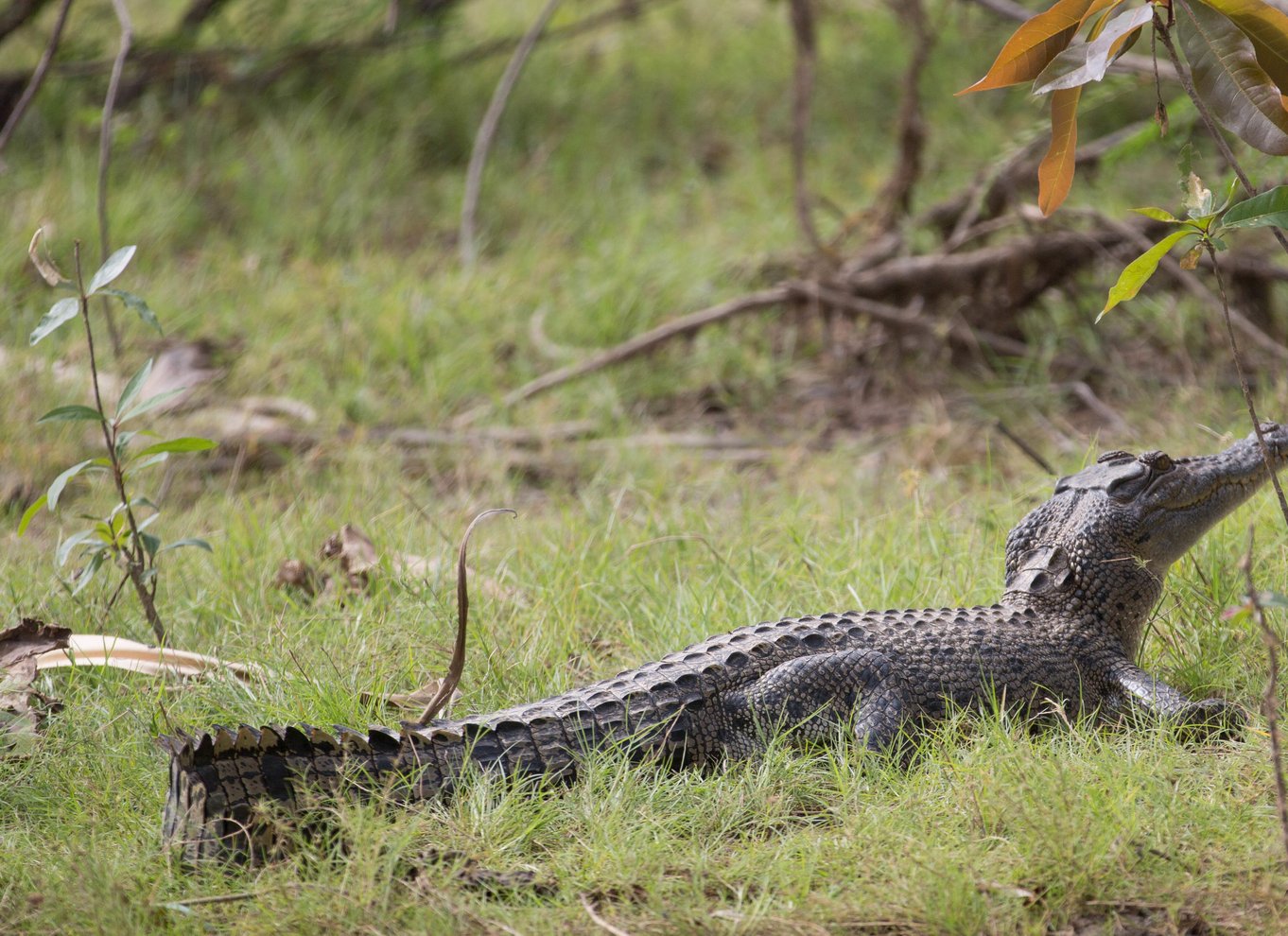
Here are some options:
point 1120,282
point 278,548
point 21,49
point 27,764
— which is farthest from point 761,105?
point 27,764

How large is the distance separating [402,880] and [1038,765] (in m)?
1.17

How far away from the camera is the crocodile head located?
9.45 ft

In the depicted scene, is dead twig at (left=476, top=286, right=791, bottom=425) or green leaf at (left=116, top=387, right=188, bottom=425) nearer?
green leaf at (left=116, top=387, right=188, bottom=425)

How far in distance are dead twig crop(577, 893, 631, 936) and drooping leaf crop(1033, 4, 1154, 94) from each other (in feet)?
5.36

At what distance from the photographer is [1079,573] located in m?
2.89

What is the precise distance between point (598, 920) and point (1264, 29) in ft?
6.52

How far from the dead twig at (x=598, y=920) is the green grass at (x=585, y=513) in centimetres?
2

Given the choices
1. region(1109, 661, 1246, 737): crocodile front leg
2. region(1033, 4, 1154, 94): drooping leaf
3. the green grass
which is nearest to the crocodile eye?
the green grass

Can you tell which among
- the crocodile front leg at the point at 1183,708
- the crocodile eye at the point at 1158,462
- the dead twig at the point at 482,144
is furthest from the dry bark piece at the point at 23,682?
the dead twig at the point at 482,144

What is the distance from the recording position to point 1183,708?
101 inches

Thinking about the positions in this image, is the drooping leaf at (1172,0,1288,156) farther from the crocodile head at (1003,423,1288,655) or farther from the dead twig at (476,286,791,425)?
the dead twig at (476,286,791,425)

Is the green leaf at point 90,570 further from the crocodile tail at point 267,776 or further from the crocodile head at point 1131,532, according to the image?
the crocodile head at point 1131,532

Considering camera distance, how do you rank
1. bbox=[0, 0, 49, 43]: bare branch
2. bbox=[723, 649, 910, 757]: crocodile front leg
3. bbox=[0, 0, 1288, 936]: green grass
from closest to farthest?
bbox=[0, 0, 1288, 936]: green grass
bbox=[723, 649, 910, 757]: crocodile front leg
bbox=[0, 0, 49, 43]: bare branch

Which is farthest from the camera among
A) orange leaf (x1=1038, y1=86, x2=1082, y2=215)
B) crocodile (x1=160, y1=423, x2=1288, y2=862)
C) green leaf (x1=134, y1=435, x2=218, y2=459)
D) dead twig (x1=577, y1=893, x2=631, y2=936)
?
green leaf (x1=134, y1=435, x2=218, y2=459)
